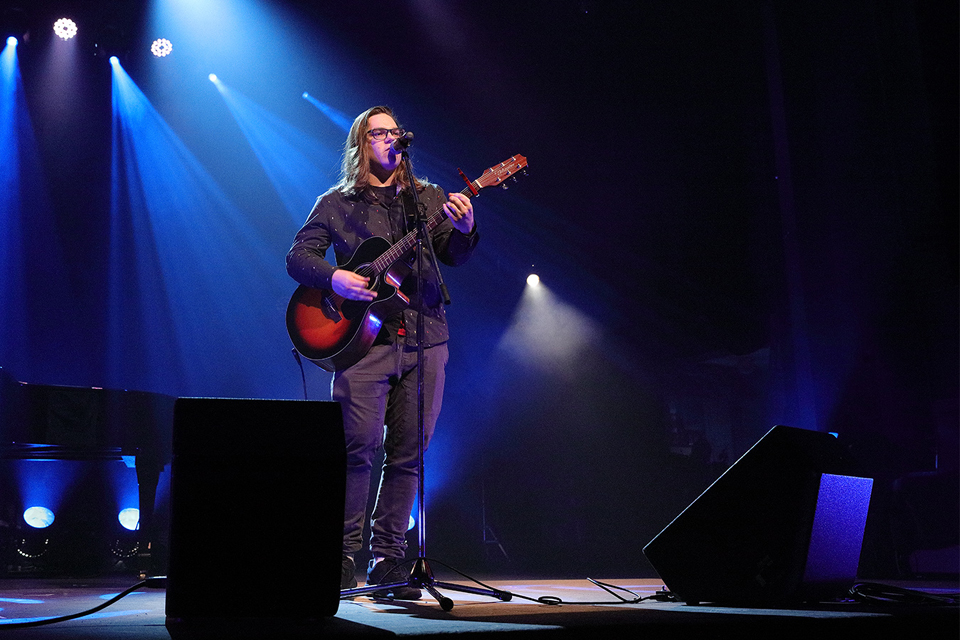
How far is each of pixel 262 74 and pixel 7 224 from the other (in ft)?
8.49

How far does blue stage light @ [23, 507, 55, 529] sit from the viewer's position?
585cm

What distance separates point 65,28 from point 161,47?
76cm

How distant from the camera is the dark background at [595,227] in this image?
5.65m

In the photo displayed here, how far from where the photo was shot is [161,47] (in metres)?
6.77

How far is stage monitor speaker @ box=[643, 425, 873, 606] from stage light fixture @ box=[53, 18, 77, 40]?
6.56 m

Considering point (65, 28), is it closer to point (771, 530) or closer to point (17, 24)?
point (17, 24)

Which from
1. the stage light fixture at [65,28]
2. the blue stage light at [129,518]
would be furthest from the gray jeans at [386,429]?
the stage light fixture at [65,28]

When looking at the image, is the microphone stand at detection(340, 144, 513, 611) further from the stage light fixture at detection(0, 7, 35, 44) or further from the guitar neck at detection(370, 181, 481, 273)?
the stage light fixture at detection(0, 7, 35, 44)

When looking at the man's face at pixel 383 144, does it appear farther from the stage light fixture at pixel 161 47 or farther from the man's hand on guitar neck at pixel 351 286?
the stage light fixture at pixel 161 47

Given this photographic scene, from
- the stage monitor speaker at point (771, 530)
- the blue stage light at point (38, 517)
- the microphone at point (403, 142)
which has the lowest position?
the blue stage light at point (38, 517)

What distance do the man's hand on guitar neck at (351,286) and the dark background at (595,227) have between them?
3.50m

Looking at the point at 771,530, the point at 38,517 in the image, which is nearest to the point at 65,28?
the point at 38,517

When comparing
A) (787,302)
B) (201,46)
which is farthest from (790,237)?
(201,46)

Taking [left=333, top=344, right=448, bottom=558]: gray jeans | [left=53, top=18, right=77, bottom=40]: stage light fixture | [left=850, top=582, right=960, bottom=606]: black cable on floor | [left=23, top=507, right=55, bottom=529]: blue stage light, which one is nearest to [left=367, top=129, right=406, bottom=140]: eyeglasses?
[left=333, top=344, right=448, bottom=558]: gray jeans
